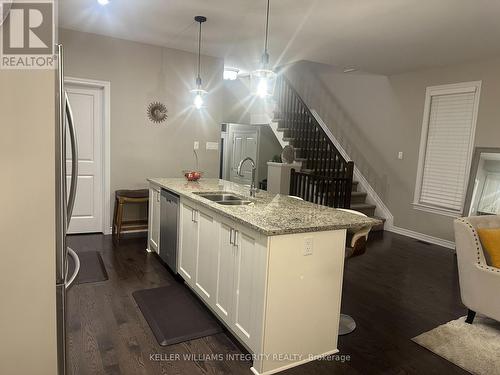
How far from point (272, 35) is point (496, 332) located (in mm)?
3608

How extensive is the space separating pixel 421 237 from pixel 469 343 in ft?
10.5

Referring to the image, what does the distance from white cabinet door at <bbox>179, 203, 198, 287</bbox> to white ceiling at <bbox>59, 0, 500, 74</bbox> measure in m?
1.97

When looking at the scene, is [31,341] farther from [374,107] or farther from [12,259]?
[374,107]

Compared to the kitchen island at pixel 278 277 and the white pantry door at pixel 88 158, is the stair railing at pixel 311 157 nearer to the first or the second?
the kitchen island at pixel 278 277

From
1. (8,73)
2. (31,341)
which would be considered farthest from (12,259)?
(8,73)

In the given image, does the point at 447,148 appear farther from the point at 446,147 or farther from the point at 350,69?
the point at 350,69

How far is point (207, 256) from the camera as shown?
2.71 meters

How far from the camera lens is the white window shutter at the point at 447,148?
16.1ft

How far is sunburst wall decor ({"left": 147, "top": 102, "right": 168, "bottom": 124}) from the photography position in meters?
5.02

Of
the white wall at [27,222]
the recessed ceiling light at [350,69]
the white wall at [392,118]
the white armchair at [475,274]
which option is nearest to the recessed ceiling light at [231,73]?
the white wall at [392,118]

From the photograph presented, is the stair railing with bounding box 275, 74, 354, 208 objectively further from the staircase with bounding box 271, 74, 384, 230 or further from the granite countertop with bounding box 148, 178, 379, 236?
the granite countertop with bounding box 148, 178, 379, 236

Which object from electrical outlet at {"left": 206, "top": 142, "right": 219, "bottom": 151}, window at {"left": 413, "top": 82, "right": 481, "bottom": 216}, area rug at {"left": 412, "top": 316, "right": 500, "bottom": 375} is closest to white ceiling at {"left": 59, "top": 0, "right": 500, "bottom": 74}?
window at {"left": 413, "top": 82, "right": 481, "bottom": 216}

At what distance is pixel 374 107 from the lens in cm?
614

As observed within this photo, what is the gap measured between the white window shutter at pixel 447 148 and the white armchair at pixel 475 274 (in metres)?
2.57
